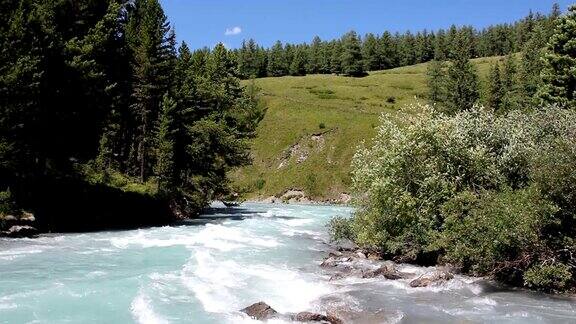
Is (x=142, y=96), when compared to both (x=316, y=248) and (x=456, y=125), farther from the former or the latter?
(x=456, y=125)

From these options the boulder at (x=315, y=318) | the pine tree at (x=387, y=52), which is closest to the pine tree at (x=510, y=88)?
the boulder at (x=315, y=318)

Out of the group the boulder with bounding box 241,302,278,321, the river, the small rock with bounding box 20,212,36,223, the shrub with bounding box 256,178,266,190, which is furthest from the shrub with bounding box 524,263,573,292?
the shrub with bounding box 256,178,266,190

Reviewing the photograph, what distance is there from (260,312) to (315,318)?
5.86 feet

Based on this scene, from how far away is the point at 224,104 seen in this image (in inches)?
3093

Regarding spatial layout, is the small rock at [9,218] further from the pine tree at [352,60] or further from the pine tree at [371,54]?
the pine tree at [371,54]

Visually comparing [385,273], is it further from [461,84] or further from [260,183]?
[260,183]

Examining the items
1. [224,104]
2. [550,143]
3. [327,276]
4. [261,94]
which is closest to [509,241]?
[550,143]

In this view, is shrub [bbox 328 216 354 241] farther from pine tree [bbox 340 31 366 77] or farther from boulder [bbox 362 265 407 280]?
pine tree [bbox 340 31 366 77]

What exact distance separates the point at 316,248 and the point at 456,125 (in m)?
12.4

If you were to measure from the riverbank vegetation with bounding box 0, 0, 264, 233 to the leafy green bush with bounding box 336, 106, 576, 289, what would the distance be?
2276 centimetres

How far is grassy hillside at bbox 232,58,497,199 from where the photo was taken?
338ft

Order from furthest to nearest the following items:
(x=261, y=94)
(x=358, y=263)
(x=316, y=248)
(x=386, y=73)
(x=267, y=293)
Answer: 1. (x=386, y=73)
2. (x=261, y=94)
3. (x=316, y=248)
4. (x=358, y=263)
5. (x=267, y=293)

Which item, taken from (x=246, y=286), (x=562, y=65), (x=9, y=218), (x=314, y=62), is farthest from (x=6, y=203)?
(x=314, y=62)

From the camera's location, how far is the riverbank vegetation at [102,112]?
122ft
